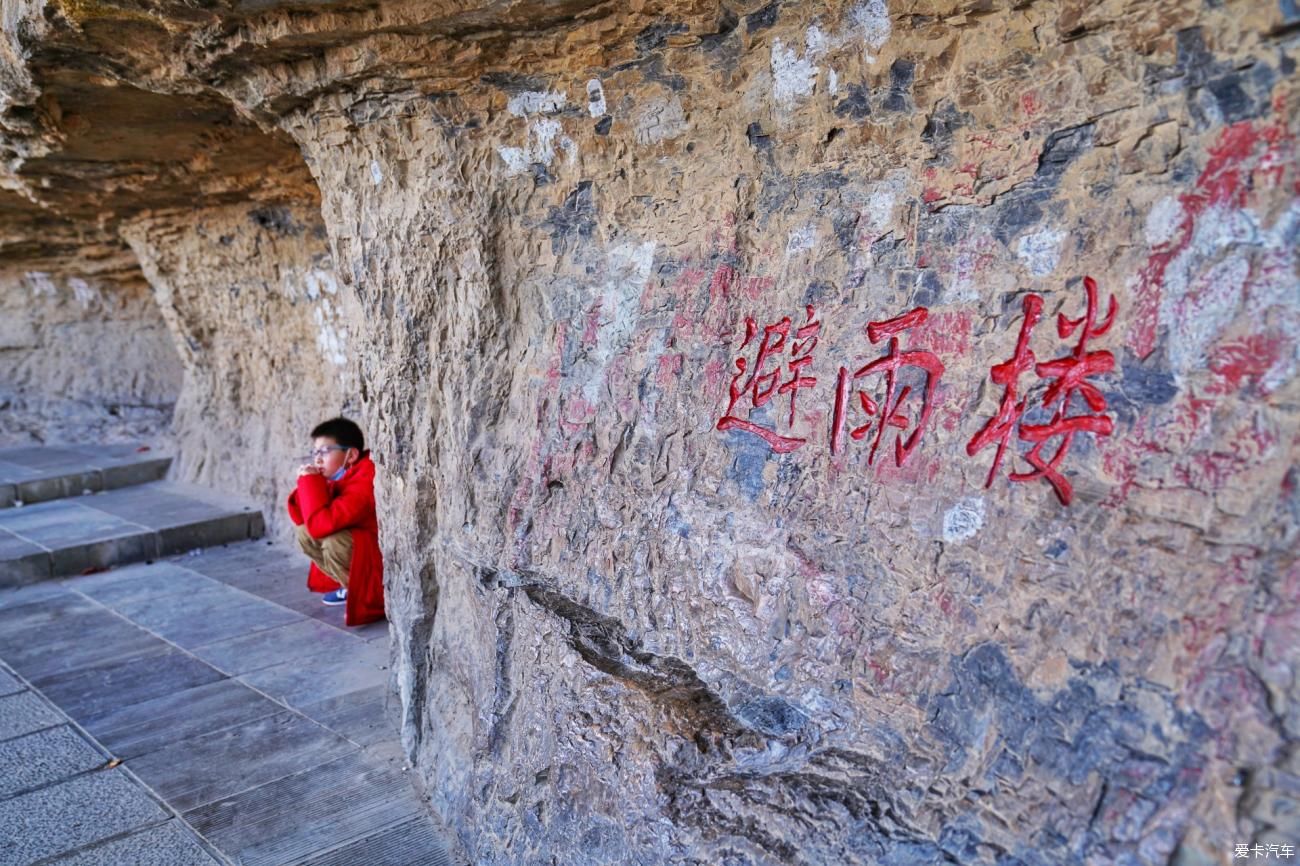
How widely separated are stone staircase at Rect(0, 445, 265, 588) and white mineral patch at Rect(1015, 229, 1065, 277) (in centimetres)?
545

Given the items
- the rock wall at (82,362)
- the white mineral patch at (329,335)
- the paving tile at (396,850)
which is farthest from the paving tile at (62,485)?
the paving tile at (396,850)

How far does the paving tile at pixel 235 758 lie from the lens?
3100 millimetres

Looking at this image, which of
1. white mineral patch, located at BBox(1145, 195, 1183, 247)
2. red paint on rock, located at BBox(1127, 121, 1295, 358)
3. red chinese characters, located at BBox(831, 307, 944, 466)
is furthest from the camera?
red chinese characters, located at BBox(831, 307, 944, 466)

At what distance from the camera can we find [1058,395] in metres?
1.64

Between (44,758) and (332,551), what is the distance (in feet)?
4.73

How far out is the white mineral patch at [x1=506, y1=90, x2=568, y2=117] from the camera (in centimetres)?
253

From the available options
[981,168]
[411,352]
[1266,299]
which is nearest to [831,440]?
[981,168]

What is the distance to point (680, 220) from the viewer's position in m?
2.38

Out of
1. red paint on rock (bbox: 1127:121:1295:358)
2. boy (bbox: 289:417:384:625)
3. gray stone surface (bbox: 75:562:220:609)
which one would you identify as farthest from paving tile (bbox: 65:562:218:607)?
red paint on rock (bbox: 1127:121:1295:358)

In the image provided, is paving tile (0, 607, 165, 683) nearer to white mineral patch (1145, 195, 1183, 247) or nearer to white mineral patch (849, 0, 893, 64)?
white mineral patch (849, 0, 893, 64)

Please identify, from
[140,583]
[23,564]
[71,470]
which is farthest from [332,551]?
[71,470]

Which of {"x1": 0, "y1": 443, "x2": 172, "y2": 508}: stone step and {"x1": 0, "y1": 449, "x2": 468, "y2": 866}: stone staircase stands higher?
{"x1": 0, "y1": 443, "x2": 172, "y2": 508}: stone step

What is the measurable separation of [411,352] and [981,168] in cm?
191

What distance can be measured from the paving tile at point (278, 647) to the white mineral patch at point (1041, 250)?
3.38 m
